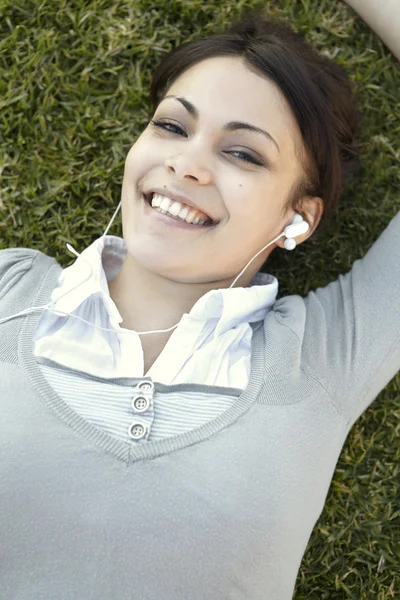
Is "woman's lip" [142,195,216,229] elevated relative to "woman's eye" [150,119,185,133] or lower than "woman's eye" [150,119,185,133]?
lower

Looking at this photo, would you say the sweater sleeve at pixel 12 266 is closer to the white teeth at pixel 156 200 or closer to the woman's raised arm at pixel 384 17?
the white teeth at pixel 156 200

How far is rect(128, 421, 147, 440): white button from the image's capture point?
6.66 feet

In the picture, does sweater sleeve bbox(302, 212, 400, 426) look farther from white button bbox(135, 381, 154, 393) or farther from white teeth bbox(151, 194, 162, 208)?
white teeth bbox(151, 194, 162, 208)

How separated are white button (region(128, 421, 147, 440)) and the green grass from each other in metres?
1.10

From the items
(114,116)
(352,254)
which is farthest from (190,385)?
(114,116)

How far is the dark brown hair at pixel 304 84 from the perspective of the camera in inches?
92.5

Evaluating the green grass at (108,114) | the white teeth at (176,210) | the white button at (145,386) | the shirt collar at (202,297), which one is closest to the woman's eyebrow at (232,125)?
the white teeth at (176,210)

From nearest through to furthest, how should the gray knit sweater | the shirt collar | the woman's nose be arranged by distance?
the gray knit sweater < the woman's nose < the shirt collar

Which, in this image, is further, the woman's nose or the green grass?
the green grass

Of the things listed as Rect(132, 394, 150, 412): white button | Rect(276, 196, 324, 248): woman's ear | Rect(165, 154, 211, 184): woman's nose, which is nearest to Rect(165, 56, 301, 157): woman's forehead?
Rect(165, 154, 211, 184): woman's nose

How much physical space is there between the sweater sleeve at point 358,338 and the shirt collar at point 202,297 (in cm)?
19

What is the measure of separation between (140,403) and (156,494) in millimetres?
270

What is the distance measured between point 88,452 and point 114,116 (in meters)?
1.55

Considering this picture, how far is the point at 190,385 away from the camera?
217 centimetres
